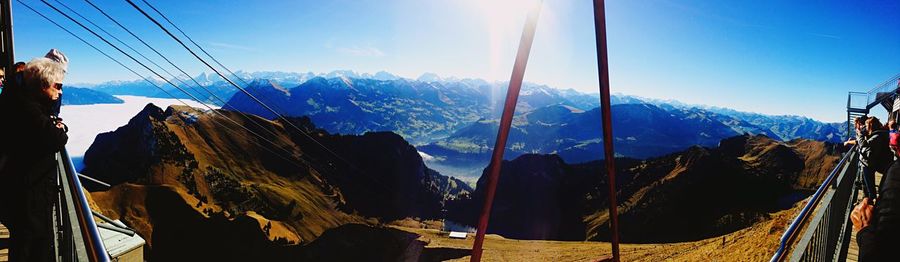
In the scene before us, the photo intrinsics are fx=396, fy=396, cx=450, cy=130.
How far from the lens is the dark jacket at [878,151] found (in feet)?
26.2

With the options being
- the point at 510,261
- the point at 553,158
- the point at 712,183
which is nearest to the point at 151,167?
the point at 510,261

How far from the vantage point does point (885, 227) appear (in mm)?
3184

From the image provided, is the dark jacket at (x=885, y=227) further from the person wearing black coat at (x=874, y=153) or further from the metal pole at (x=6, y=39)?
the metal pole at (x=6, y=39)

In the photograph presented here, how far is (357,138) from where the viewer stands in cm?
12188

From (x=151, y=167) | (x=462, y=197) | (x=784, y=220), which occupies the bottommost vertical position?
(x=462, y=197)

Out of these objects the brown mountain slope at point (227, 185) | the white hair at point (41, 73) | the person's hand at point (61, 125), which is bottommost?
the brown mountain slope at point (227, 185)

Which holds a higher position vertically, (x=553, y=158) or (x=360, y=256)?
(x=553, y=158)

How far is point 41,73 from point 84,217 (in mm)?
1678

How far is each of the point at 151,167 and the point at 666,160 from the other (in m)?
101

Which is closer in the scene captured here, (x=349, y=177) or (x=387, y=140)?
(x=349, y=177)

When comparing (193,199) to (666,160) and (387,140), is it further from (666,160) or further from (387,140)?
(666,160)

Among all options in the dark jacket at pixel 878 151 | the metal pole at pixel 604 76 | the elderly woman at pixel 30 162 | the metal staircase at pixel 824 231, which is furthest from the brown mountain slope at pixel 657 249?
the elderly woman at pixel 30 162

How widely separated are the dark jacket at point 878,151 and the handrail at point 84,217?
12.1 metres

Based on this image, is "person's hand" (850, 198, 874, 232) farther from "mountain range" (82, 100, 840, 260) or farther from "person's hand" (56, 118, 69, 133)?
"mountain range" (82, 100, 840, 260)
